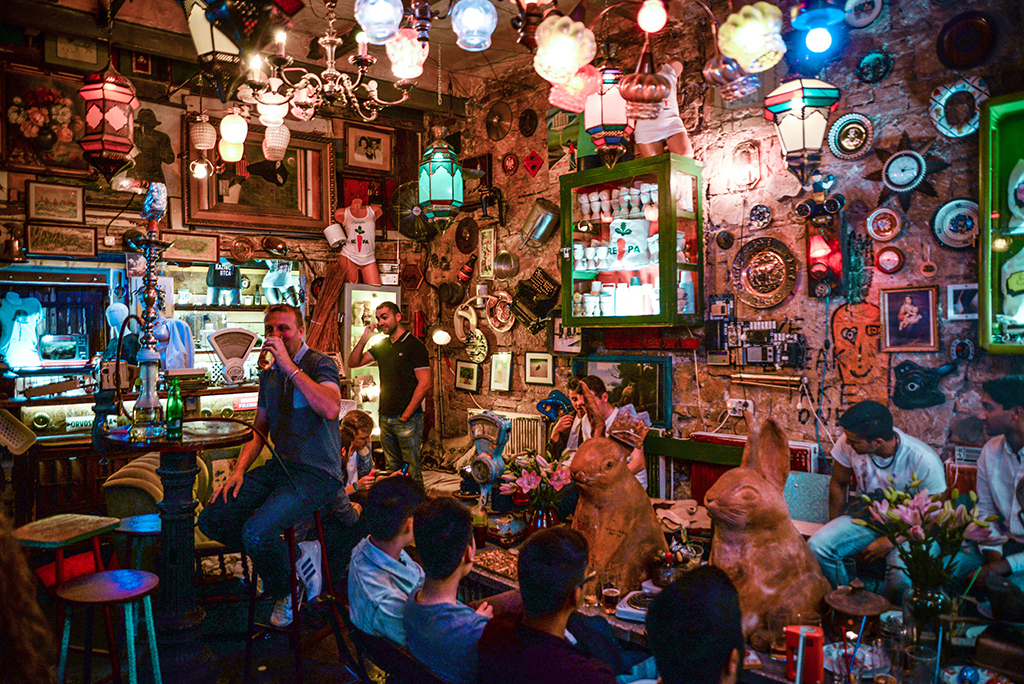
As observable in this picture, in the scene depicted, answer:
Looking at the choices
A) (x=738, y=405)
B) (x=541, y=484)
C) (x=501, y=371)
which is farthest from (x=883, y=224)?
(x=501, y=371)

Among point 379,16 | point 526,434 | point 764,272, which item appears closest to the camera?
point 379,16

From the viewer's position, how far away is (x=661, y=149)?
5.55m

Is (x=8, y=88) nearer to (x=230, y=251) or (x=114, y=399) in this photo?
(x=230, y=251)

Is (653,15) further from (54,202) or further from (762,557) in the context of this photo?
(54,202)

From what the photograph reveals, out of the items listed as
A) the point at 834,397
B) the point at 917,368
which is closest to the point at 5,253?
the point at 834,397

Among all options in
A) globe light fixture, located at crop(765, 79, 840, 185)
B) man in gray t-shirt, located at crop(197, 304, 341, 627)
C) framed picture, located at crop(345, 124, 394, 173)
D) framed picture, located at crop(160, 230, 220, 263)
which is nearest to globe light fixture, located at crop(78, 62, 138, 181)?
man in gray t-shirt, located at crop(197, 304, 341, 627)

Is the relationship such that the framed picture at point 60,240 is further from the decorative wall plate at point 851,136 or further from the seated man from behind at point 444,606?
the decorative wall plate at point 851,136

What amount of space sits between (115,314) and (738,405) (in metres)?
5.61

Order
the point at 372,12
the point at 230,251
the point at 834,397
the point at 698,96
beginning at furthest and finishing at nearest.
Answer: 1. the point at 230,251
2. the point at 698,96
3. the point at 834,397
4. the point at 372,12

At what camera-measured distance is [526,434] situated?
7047 mm

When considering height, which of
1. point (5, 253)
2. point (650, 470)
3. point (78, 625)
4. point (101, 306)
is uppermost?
point (5, 253)

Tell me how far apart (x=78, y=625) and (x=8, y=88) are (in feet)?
15.2

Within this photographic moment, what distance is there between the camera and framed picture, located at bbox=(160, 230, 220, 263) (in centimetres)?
673

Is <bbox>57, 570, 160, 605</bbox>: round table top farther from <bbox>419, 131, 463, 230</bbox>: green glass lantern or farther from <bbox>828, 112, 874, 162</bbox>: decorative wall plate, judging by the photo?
<bbox>828, 112, 874, 162</bbox>: decorative wall plate
